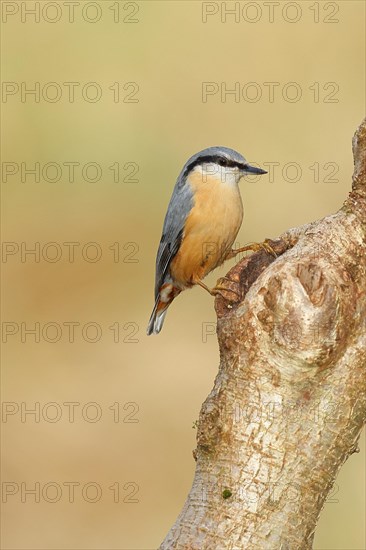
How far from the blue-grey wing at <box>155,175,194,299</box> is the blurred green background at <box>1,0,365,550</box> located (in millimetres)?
1573

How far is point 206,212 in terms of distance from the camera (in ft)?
17.1

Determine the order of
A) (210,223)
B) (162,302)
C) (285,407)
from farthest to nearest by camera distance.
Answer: (162,302) < (210,223) < (285,407)

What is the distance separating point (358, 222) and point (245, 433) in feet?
2.48

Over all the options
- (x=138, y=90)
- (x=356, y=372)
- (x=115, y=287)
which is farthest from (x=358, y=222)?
(x=138, y=90)

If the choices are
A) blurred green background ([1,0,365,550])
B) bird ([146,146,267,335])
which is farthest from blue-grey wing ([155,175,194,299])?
blurred green background ([1,0,365,550])

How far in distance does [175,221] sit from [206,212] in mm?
220

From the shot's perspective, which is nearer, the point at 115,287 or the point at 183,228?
the point at 183,228

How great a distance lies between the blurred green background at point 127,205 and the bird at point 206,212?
5.53 feet

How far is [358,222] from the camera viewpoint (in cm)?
303

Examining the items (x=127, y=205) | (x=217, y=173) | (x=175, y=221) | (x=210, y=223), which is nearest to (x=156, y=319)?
(x=175, y=221)

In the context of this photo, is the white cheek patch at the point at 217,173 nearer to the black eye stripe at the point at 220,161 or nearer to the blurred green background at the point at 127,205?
the black eye stripe at the point at 220,161

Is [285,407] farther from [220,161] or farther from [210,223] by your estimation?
[220,161]

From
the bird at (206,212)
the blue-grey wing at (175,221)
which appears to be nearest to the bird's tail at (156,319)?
the blue-grey wing at (175,221)

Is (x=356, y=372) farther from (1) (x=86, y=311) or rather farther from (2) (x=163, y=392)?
(1) (x=86, y=311)
